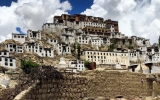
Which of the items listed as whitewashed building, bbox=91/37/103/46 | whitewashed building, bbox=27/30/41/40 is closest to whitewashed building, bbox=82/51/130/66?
whitewashed building, bbox=91/37/103/46

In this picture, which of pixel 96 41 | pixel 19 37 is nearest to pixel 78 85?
pixel 19 37

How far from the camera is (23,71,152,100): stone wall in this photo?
12727mm

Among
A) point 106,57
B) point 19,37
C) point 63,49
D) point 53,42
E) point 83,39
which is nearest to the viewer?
point 19,37

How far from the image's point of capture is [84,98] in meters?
14.2

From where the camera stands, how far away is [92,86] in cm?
1491

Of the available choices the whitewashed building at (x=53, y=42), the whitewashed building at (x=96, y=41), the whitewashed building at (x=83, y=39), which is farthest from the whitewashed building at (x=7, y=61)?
the whitewashed building at (x=96, y=41)

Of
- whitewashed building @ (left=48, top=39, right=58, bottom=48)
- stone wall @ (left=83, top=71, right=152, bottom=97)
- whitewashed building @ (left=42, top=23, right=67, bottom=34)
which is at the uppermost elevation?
whitewashed building @ (left=42, top=23, right=67, bottom=34)

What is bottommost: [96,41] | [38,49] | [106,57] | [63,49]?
[106,57]

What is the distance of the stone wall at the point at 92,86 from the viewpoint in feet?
41.8

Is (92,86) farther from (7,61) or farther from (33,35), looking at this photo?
(33,35)

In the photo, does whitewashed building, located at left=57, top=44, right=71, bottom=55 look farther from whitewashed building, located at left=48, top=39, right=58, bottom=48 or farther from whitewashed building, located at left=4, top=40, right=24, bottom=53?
whitewashed building, located at left=4, top=40, right=24, bottom=53

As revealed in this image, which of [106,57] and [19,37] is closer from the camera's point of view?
[19,37]

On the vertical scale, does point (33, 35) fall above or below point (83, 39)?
above

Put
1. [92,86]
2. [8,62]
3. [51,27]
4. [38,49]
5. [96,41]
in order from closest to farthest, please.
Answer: [92,86]
[8,62]
[38,49]
[51,27]
[96,41]
